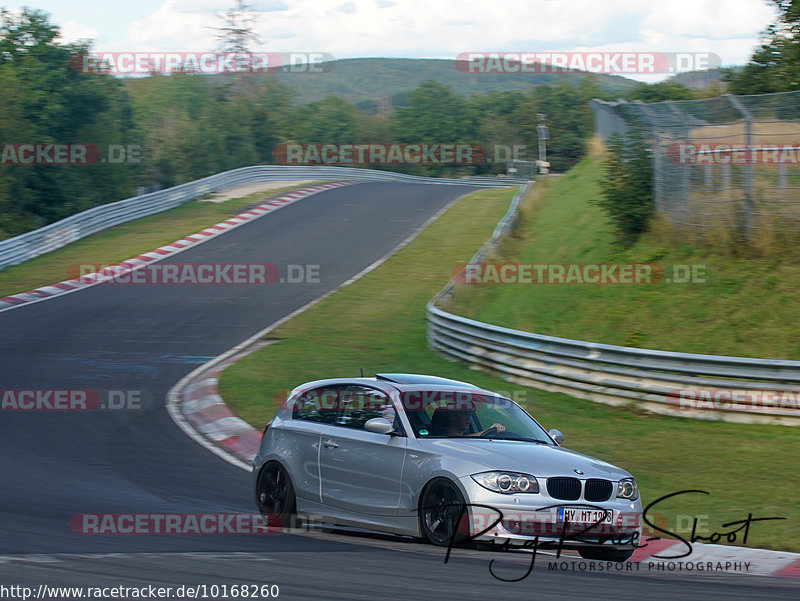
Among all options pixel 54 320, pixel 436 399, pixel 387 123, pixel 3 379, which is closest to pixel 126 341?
pixel 54 320

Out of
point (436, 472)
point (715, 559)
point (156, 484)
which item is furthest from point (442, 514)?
point (156, 484)

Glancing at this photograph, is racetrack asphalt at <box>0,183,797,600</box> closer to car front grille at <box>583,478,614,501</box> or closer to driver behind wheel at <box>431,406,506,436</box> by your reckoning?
car front grille at <box>583,478,614,501</box>

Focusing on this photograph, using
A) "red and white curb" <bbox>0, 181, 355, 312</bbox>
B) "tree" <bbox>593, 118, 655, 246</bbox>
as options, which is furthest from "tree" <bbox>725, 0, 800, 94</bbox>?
"red and white curb" <bbox>0, 181, 355, 312</bbox>

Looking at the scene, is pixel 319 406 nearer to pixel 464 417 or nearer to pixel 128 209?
pixel 464 417

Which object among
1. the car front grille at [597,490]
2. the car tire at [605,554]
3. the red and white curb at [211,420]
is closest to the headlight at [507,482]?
the car front grille at [597,490]

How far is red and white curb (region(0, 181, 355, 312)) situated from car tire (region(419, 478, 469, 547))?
18.5 metres

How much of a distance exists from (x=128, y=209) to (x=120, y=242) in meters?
4.72

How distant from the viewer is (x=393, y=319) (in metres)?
23.4

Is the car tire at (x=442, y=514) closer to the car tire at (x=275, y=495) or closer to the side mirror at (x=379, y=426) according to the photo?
the side mirror at (x=379, y=426)

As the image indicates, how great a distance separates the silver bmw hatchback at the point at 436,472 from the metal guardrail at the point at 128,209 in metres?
22.5

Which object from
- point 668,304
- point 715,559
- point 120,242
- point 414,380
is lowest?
point 715,559

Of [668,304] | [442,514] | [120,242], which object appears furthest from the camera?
[120,242]

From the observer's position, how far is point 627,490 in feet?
25.5

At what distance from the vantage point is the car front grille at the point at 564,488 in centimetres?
739
